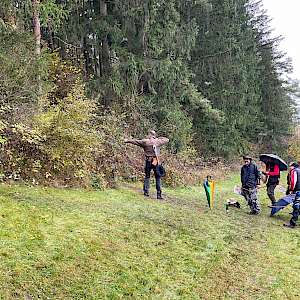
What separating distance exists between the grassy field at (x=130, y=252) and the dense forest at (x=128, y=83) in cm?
155

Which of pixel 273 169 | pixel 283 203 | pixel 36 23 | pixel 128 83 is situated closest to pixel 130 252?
pixel 283 203

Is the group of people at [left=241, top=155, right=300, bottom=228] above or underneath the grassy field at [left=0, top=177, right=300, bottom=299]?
above

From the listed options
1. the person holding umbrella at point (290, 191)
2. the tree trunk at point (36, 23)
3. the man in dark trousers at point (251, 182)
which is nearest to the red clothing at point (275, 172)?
the man in dark trousers at point (251, 182)

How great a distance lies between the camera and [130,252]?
6.66m

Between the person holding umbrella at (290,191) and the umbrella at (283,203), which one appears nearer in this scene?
the person holding umbrella at (290,191)

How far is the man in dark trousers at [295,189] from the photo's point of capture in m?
10.2

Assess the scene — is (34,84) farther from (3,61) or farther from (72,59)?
(72,59)

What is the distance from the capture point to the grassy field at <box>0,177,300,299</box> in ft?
17.8

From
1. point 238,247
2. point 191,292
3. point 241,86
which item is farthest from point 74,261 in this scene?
point 241,86

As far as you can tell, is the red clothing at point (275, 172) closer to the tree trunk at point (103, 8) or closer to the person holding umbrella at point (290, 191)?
the person holding umbrella at point (290, 191)

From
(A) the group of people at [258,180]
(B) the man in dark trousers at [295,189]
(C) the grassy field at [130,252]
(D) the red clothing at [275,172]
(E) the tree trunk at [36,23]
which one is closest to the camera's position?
(C) the grassy field at [130,252]

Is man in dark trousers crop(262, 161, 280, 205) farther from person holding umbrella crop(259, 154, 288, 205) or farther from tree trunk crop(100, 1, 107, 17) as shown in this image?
tree trunk crop(100, 1, 107, 17)

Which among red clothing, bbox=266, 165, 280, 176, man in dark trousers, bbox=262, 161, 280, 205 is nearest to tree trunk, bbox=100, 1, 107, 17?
man in dark trousers, bbox=262, 161, 280, 205

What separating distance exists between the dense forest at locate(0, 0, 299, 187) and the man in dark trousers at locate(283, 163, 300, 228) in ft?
16.7
